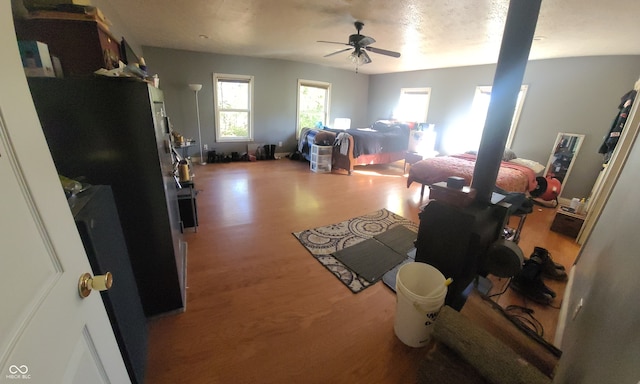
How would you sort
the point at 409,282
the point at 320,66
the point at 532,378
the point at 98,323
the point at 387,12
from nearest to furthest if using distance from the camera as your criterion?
the point at 98,323, the point at 532,378, the point at 409,282, the point at 387,12, the point at 320,66

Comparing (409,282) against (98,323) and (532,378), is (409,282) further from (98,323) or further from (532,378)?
(98,323)

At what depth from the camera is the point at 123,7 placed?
2.77m

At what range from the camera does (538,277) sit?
2.01 m

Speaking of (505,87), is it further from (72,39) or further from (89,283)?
(72,39)

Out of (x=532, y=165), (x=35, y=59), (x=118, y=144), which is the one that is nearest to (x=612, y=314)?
(x=118, y=144)

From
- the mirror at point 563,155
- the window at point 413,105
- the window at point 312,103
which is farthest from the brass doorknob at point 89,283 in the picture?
the window at point 413,105

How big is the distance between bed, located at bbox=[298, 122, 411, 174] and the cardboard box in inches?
164

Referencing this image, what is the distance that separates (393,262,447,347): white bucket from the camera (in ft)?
4.49

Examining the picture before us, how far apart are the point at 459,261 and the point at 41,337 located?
6.23ft

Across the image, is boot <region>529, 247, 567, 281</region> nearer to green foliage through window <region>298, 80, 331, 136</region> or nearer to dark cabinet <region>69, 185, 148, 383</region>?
dark cabinet <region>69, 185, 148, 383</region>

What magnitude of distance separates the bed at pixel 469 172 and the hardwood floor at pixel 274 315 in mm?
617

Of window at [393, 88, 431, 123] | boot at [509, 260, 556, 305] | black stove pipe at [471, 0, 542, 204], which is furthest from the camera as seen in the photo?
window at [393, 88, 431, 123]

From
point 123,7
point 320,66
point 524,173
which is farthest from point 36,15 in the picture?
point 320,66

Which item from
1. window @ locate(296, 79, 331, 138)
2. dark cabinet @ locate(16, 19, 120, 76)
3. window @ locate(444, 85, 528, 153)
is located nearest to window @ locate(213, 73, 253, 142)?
window @ locate(296, 79, 331, 138)
